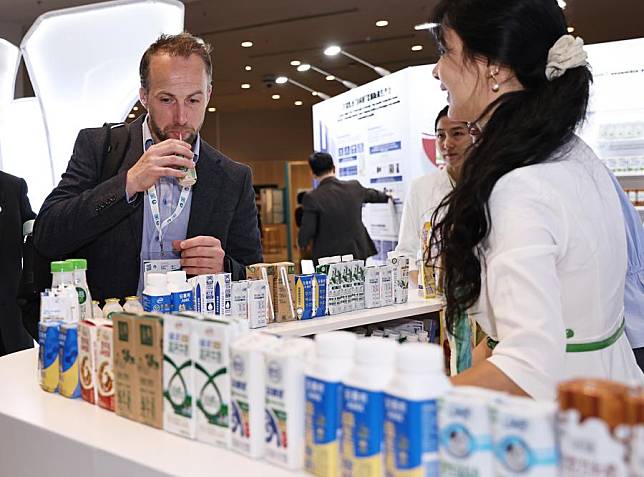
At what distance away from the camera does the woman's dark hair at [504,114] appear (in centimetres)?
131

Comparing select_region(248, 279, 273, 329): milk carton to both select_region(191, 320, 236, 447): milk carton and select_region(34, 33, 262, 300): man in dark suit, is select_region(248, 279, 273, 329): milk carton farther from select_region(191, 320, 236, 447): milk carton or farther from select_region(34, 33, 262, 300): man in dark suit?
select_region(191, 320, 236, 447): milk carton

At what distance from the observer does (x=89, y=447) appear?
3.92 feet

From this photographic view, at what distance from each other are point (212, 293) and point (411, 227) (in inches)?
74.8

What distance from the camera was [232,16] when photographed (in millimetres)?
8344

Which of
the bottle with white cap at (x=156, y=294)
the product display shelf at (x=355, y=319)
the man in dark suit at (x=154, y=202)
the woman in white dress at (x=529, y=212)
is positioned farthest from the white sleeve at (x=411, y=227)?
the woman in white dress at (x=529, y=212)

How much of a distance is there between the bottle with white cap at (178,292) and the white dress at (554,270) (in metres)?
0.80

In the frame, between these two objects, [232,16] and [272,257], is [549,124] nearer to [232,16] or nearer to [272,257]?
[232,16]

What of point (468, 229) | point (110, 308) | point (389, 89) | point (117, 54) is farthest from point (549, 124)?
point (389, 89)

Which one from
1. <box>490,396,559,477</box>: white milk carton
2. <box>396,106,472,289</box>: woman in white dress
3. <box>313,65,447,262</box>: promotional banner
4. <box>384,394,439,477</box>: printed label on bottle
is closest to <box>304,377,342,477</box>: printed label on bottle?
<box>384,394,439,477</box>: printed label on bottle

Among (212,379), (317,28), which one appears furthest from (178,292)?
(317,28)

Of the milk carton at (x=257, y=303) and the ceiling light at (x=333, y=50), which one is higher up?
the ceiling light at (x=333, y=50)

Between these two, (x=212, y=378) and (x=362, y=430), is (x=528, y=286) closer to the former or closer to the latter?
(x=362, y=430)

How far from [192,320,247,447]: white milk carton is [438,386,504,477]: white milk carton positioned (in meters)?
0.40

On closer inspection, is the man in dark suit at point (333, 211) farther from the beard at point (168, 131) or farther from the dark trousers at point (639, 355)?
the dark trousers at point (639, 355)
